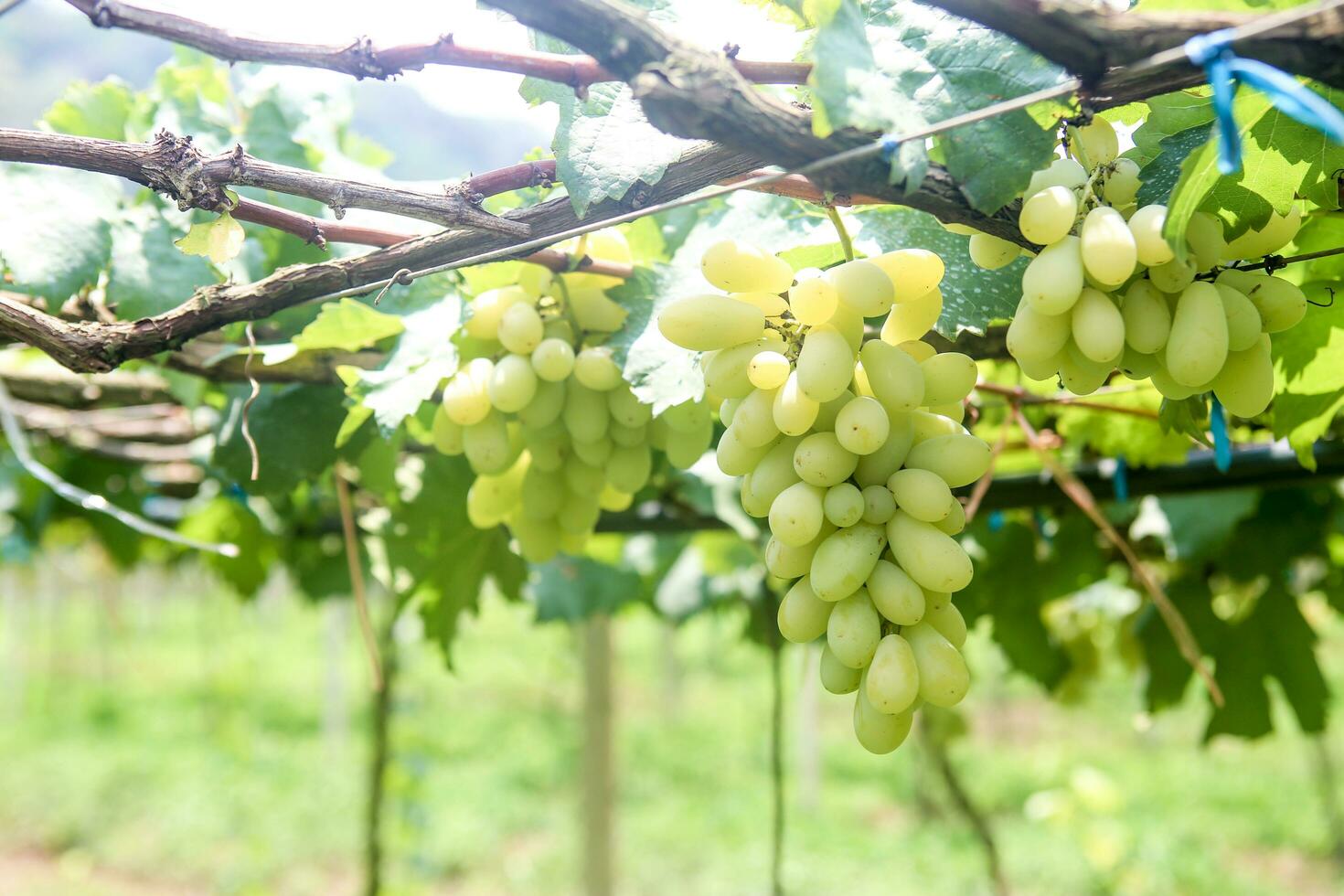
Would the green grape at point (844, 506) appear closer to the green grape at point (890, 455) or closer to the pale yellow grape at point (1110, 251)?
the green grape at point (890, 455)

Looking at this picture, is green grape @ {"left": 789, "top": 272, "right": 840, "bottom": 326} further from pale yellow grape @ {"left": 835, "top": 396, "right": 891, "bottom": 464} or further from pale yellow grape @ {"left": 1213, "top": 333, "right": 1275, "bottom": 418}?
pale yellow grape @ {"left": 1213, "top": 333, "right": 1275, "bottom": 418}

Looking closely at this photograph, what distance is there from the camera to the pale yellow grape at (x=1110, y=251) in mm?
474

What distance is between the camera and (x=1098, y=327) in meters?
0.49

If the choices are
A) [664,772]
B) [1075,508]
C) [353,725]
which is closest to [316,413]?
[1075,508]

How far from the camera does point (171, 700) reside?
7781mm

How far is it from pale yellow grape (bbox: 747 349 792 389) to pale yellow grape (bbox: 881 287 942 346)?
8 cm

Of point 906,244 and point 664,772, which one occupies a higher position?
point 906,244

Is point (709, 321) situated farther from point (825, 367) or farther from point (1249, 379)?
point (1249, 379)

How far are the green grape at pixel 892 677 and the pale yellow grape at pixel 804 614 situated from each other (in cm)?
5

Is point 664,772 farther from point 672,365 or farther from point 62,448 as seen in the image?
point 672,365

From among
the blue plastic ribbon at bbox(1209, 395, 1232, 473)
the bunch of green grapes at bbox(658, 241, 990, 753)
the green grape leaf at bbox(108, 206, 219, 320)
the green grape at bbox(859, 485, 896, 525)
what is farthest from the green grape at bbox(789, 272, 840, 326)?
the green grape leaf at bbox(108, 206, 219, 320)

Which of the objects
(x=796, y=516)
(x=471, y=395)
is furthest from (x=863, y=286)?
(x=471, y=395)

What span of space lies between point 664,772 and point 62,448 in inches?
201

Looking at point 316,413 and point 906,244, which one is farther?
point 316,413
